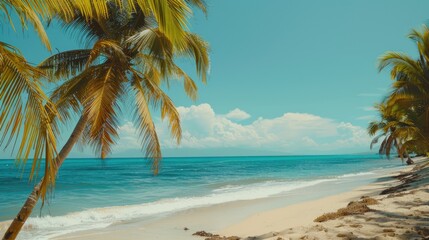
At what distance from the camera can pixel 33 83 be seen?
2.44 metres

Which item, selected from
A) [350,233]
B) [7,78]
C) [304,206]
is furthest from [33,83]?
[304,206]

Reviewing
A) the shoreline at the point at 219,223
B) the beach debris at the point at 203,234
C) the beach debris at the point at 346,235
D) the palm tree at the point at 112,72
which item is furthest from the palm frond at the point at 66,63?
the beach debris at the point at 346,235

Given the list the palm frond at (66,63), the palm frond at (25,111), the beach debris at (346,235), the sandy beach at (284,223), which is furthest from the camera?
the palm frond at (66,63)

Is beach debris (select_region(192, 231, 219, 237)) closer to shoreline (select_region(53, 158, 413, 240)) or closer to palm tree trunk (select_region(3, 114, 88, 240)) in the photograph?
shoreline (select_region(53, 158, 413, 240))

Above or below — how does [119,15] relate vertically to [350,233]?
above

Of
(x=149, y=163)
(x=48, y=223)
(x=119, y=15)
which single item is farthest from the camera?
(x=48, y=223)

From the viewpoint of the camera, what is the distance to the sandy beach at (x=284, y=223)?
5672mm

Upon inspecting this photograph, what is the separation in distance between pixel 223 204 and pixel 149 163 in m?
9.01

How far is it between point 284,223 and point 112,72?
6.47 m

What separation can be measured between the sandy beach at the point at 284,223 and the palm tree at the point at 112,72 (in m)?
3.34

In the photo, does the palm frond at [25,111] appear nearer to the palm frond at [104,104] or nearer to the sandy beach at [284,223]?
the palm frond at [104,104]

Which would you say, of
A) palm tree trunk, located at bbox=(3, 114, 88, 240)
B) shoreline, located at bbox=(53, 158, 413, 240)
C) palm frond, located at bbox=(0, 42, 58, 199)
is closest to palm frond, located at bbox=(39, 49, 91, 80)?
palm tree trunk, located at bbox=(3, 114, 88, 240)

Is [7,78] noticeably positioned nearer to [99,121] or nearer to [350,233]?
[99,121]

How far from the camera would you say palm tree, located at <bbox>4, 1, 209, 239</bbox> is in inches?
220
